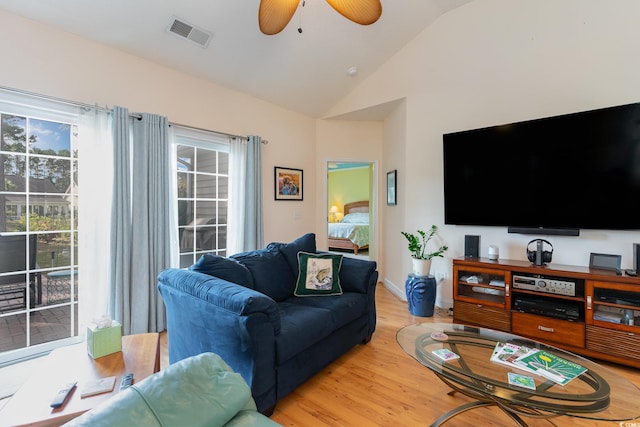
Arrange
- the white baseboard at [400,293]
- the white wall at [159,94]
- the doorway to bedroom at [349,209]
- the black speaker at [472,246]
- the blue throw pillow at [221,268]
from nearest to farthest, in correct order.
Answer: the blue throw pillow at [221,268] < the white wall at [159,94] < the black speaker at [472,246] < the white baseboard at [400,293] < the doorway to bedroom at [349,209]

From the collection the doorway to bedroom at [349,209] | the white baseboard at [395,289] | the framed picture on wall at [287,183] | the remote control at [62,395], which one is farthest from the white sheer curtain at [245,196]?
the doorway to bedroom at [349,209]

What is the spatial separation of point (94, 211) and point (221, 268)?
4.63ft

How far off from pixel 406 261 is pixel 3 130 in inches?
166

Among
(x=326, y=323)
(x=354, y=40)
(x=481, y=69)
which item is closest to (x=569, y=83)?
(x=481, y=69)

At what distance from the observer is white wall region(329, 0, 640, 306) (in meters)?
2.71

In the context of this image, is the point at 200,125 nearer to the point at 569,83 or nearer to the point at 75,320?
the point at 75,320

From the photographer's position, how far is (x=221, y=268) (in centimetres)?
218

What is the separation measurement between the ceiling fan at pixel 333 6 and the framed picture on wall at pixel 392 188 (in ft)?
8.07

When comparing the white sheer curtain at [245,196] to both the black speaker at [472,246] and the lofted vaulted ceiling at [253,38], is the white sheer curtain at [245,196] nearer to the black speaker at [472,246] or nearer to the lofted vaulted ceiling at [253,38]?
the lofted vaulted ceiling at [253,38]

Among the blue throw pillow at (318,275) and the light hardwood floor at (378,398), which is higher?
the blue throw pillow at (318,275)

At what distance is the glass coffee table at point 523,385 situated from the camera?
50.8 inches

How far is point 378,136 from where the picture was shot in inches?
195

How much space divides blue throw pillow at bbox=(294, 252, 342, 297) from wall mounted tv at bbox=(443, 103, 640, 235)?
62.6 inches

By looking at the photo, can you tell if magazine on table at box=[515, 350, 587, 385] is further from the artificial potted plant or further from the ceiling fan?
the ceiling fan
